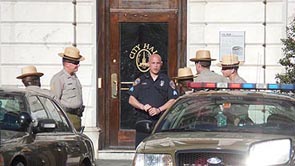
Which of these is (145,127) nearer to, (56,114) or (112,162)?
(56,114)

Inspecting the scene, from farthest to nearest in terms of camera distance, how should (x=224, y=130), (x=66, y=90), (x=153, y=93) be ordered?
(x=66, y=90)
(x=153, y=93)
(x=224, y=130)

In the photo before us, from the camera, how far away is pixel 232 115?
305 inches

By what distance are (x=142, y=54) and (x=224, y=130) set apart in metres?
7.14

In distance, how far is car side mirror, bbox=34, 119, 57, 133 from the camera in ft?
26.0

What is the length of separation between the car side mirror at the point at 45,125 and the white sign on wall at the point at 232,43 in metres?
6.41

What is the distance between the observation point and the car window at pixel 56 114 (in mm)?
8739

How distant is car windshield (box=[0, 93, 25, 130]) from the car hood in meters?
1.47

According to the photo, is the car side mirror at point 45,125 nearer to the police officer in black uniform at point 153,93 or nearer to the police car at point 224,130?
the police car at point 224,130

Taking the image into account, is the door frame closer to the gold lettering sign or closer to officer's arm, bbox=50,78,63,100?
the gold lettering sign

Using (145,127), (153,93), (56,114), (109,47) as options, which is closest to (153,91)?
(153,93)

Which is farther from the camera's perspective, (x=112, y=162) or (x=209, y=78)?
(x=112, y=162)

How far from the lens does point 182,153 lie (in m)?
6.60

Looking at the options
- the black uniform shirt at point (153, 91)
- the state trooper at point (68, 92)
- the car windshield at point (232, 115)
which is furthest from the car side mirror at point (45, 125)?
the state trooper at point (68, 92)

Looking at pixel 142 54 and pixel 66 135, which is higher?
A: pixel 142 54
